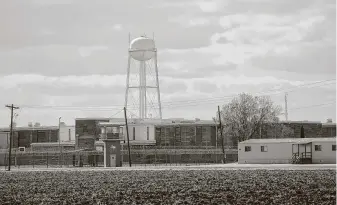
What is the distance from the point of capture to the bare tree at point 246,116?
10725cm

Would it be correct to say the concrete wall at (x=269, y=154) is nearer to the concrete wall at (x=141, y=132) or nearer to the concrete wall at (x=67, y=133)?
the concrete wall at (x=141, y=132)

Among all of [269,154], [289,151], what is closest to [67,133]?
[269,154]

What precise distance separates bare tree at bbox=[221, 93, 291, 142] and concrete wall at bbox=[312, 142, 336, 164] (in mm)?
26737

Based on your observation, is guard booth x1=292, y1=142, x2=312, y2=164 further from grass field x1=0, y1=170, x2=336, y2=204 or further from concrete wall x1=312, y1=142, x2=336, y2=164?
grass field x1=0, y1=170, x2=336, y2=204

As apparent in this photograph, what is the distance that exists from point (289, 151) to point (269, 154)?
246 centimetres

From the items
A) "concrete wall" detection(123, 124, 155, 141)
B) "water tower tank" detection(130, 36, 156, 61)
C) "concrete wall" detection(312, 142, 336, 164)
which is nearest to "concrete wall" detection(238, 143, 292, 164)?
"concrete wall" detection(312, 142, 336, 164)

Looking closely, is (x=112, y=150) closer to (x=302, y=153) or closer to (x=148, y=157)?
(x=148, y=157)

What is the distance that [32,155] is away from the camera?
4171 inches

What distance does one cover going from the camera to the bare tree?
352ft

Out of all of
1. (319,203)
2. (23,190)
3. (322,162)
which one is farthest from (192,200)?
(322,162)

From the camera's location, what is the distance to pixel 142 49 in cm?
10438

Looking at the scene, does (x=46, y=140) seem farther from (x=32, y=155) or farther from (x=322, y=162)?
(x=322, y=162)

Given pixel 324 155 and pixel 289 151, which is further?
pixel 289 151

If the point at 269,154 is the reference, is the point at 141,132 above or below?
above
